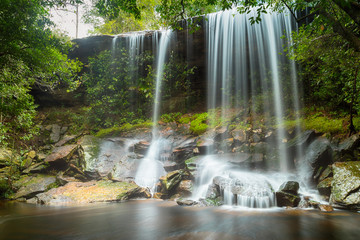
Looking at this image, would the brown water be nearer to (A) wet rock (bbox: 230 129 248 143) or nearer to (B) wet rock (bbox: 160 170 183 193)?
(B) wet rock (bbox: 160 170 183 193)

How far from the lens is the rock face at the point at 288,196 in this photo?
5.51 meters

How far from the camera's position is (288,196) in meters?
5.57

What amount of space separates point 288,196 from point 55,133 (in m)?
13.7

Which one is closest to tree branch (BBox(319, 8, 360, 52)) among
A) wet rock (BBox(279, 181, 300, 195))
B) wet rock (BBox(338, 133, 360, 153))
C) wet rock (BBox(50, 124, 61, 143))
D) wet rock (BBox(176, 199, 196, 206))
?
wet rock (BBox(279, 181, 300, 195))

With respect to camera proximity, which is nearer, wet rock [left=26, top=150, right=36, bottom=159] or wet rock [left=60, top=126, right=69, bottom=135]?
wet rock [left=26, top=150, right=36, bottom=159]

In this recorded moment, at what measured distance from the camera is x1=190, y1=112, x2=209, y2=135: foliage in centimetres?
1159

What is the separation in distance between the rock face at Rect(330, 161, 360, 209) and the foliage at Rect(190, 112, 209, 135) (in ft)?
22.5

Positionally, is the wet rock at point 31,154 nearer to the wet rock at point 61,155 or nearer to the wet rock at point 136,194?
the wet rock at point 61,155

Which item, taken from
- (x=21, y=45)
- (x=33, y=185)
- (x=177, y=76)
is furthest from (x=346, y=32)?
(x=177, y=76)

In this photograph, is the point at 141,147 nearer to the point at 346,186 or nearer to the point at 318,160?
the point at 318,160

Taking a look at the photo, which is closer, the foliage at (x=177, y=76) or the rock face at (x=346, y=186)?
the rock face at (x=346, y=186)

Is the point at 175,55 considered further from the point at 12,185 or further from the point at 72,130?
the point at 12,185

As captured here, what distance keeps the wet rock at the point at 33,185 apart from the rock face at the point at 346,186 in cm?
1029

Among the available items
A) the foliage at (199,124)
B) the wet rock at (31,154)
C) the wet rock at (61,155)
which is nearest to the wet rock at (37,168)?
the wet rock at (61,155)
